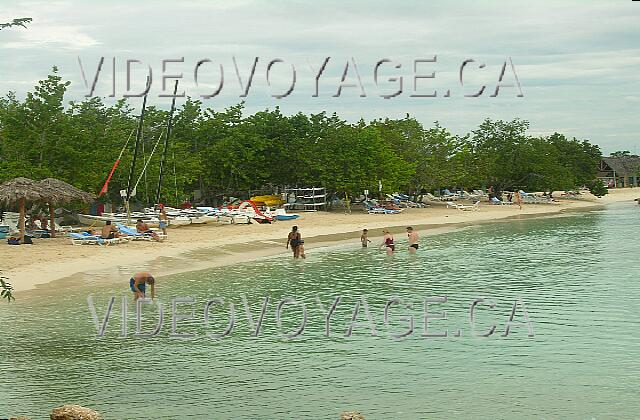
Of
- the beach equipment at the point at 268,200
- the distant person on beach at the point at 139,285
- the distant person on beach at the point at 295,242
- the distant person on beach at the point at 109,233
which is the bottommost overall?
the distant person on beach at the point at 139,285

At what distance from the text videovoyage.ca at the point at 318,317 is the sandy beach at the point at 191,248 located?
3990 millimetres

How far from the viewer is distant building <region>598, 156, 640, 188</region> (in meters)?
125

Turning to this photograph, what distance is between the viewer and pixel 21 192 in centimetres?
3005

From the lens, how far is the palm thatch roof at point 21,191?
2980cm

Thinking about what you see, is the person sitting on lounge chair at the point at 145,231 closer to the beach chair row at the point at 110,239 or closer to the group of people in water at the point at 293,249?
the beach chair row at the point at 110,239

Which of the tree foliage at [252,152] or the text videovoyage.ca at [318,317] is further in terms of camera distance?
the tree foliage at [252,152]

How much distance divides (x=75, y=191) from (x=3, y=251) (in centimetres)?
438

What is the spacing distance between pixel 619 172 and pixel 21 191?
11108 centimetres

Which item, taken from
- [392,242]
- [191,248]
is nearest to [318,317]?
[392,242]

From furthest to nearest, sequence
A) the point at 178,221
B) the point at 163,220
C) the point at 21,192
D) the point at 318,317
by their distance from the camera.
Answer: the point at 178,221
the point at 163,220
the point at 21,192
the point at 318,317

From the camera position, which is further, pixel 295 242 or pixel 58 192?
pixel 295 242

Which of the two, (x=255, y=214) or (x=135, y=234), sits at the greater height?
(x=255, y=214)

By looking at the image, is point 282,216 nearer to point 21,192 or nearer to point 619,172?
point 21,192

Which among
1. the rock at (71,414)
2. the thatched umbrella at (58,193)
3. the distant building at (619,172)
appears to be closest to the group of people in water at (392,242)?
the thatched umbrella at (58,193)
